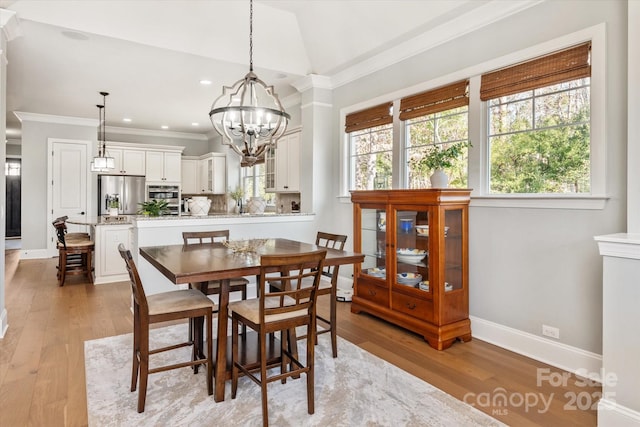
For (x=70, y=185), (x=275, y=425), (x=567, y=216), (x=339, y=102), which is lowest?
(x=275, y=425)

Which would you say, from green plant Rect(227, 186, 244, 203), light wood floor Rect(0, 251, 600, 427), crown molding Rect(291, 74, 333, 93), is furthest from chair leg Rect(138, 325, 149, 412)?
green plant Rect(227, 186, 244, 203)

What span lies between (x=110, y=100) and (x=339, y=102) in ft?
13.1

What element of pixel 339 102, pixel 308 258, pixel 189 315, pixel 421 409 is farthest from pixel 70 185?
pixel 421 409

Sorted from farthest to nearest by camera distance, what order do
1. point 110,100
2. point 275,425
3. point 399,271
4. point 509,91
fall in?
point 110,100, point 399,271, point 509,91, point 275,425

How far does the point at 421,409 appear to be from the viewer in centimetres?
225

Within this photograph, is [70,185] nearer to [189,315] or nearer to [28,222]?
[28,222]

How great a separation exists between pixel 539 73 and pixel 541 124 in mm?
381

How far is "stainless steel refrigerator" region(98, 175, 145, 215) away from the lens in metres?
8.18

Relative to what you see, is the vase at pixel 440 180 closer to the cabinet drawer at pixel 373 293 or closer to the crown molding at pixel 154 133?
the cabinet drawer at pixel 373 293

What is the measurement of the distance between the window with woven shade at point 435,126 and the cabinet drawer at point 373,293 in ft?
3.78

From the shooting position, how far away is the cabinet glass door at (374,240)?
383 cm

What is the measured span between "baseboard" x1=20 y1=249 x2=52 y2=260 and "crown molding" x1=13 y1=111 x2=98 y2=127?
8.37ft

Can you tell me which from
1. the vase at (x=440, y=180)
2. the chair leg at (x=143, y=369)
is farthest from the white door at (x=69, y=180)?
the vase at (x=440, y=180)

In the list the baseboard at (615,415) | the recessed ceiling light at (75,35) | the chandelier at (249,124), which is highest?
the recessed ceiling light at (75,35)
